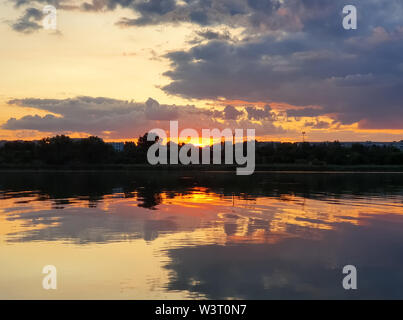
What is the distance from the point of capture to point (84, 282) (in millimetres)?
11625

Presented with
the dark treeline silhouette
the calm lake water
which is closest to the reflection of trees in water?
the calm lake water

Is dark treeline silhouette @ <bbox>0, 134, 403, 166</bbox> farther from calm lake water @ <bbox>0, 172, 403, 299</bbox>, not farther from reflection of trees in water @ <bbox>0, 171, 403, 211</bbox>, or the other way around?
calm lake water @ <bbox>0, 172, 403, 299</bbox>

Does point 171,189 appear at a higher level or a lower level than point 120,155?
lower

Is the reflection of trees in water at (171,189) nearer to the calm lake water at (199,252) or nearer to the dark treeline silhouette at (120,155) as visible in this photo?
the calm lake water at (199,252)

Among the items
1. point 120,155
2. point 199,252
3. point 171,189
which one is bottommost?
point 171,189

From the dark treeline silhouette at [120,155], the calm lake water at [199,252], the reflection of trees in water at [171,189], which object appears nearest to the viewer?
the calm lake water at [199,252]

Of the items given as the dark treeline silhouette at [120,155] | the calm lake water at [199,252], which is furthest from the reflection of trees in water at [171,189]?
the dark treeline silhouette at [120,155]

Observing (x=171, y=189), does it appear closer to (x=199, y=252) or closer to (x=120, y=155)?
(x=199, y=252)

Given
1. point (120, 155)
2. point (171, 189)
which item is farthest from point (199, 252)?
point (120, 155)

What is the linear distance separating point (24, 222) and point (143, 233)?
24.1 ft

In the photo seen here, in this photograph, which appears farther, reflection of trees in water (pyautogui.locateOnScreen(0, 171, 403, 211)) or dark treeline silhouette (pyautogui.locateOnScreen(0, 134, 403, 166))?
dark treeline silhouette (pyautogui.locateOnScreen(0, 134, 403, 166))

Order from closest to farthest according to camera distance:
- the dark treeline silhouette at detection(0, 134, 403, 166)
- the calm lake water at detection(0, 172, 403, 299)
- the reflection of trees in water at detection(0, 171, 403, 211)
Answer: the calm lake water at detection(0, 172, 403, 299) < the reflection of trees in water at detection(0, 171, 403, 211) < the dark treeline silhouette at detection(0, 134, 403, 166)

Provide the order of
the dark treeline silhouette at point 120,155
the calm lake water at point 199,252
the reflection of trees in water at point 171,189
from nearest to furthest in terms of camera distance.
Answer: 1. the calm lake water at point 199,252
2. the reflection of trees in water at point 171,189
3. the dark treeline silhouette at point 120,155
